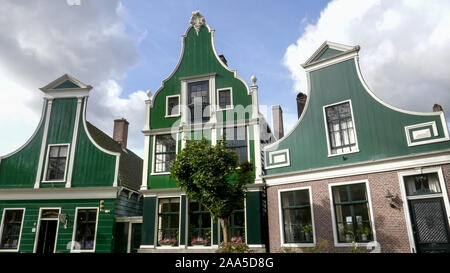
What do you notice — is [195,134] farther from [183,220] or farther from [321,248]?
[321,248]

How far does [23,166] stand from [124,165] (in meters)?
5.24

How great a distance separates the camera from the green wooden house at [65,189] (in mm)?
15156

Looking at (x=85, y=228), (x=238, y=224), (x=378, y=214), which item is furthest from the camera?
(x=85, y=228)

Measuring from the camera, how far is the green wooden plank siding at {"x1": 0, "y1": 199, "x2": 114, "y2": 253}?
1488 centimetres

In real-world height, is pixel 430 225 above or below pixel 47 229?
below

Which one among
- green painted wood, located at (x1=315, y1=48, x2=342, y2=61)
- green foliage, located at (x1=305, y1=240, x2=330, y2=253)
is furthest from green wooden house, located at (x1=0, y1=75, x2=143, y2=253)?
green painted wood, located at (x1=315, y1=48, x2=342, y2=61)

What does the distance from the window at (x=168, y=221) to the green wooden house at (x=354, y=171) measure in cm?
466

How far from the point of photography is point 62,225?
15.2m

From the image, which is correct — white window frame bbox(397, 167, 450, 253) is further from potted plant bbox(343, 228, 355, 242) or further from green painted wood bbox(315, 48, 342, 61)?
green painted wood bbox(315, 48, 342, 61)

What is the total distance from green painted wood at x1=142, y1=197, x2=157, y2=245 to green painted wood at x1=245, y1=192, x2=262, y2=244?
15.2 feet

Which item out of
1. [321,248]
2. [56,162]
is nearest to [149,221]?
[56,162]

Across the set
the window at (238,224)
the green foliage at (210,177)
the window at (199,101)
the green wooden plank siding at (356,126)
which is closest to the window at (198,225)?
the window at (238,224)
